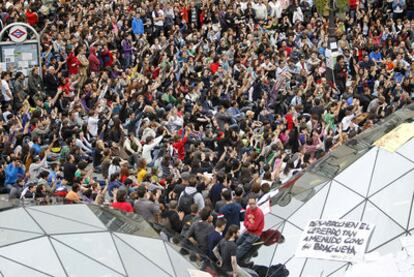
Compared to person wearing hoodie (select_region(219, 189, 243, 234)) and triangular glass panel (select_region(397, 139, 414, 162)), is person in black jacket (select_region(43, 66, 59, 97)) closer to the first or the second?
person wearing hoodie (select_region(219, 189, 243, 234))

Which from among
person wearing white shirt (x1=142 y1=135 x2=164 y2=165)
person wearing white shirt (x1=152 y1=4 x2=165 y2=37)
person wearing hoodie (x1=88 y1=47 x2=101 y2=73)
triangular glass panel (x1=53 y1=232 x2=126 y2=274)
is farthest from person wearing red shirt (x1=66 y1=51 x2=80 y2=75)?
triangular glass panel (x1=53 y1=232 x2=126 y2=274)

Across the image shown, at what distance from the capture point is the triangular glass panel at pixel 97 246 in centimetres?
1489

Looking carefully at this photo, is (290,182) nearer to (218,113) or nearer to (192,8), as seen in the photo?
(218,113)

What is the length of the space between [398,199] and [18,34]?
16.8 meters

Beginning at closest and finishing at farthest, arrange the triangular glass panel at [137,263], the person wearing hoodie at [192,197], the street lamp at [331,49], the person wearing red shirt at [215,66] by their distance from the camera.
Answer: the triangular glass panel at [137,263] < the person wearing hoodie at [192,197] < the street lamp at [331,49] < the person wearing red shirt at [215,66]

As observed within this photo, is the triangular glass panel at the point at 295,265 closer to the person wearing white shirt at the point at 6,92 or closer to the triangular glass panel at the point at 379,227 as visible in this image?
the triangular glass panel at the point at 379,227

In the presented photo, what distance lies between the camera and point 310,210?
684 inches

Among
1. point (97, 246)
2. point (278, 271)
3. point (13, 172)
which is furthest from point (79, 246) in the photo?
point (13, 172)

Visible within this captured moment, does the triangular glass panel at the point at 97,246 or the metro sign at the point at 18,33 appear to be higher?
the triangular glass panel at the point at 97,246

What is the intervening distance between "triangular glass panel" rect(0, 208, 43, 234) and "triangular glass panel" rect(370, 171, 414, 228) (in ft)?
16.1

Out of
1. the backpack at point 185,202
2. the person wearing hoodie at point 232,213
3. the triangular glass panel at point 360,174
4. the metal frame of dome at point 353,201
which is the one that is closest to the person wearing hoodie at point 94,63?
the backpack at point 185,202

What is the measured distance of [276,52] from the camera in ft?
116

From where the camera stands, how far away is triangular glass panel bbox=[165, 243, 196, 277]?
1521 centimetres

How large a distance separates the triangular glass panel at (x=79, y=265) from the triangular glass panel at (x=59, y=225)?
516 mm
